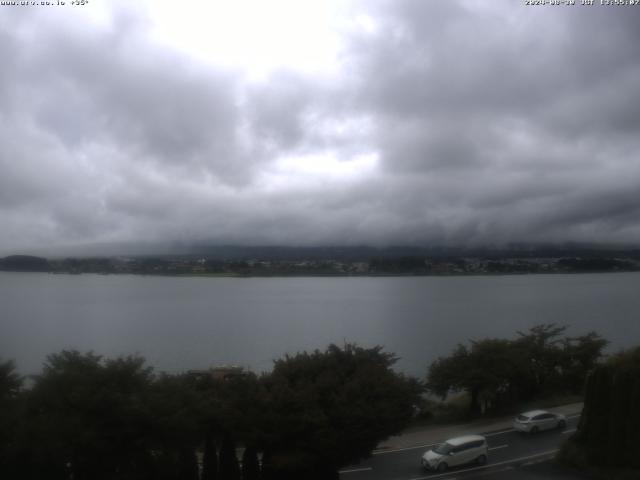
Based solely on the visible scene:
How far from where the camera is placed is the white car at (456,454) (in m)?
15.8

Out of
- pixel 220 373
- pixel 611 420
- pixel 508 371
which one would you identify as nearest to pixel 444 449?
pixel 611 420

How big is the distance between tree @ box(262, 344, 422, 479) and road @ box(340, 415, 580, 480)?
177 centimetres

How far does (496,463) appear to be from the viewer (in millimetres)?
16312

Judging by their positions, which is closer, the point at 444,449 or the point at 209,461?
the point at 209,461

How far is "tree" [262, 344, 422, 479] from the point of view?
45.2ft

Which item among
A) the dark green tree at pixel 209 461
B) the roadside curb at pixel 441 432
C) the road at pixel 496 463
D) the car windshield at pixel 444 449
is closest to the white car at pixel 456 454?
the car windshield at pixel 444 449

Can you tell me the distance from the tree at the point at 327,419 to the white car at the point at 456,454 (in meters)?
1.47

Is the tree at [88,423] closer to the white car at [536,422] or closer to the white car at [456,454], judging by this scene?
the white car at [456,454]

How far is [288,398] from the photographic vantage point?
1411 centimetres

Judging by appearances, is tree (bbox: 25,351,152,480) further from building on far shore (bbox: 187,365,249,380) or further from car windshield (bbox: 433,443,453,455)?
car windshield (bbox: 433,443,453,455)

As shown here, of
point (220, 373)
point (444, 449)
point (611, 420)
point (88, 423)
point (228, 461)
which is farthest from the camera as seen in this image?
point (220, 373)

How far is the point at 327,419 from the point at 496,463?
5479 mm

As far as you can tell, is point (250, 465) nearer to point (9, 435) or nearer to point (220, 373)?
point (9, 435)

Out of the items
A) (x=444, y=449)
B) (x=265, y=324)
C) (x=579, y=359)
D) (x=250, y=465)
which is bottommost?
(x=265, y=324)
